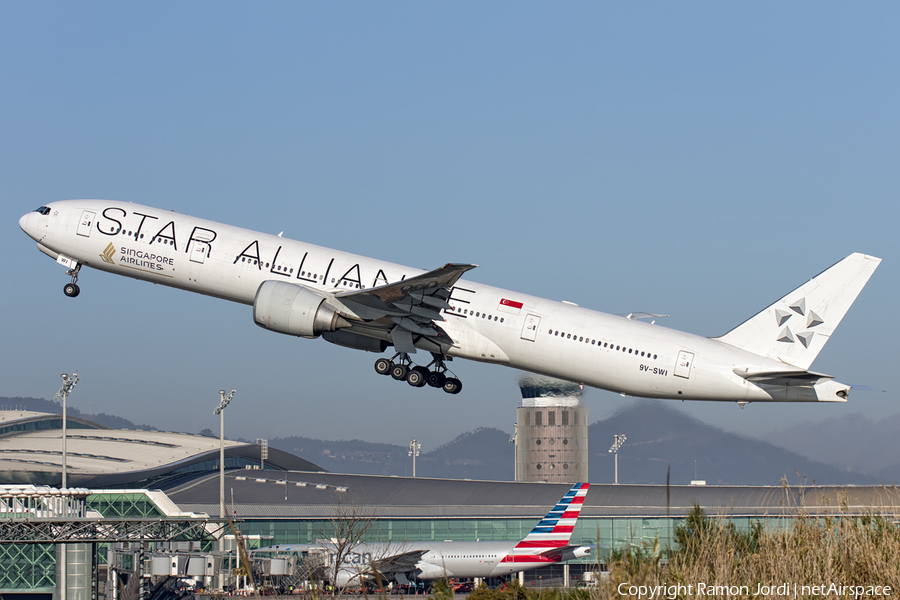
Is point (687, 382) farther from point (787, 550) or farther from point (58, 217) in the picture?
point (58, 217)

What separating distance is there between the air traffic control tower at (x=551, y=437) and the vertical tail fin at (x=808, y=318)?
139672mm

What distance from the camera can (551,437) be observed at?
185 metres

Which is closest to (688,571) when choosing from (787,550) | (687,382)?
(787,550)

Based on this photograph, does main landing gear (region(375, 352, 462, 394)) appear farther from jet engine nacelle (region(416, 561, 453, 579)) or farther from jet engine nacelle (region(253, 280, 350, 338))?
jet engine nacelle (region(416, 561, 453, 579))

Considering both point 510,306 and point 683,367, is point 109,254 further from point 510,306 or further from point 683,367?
point 683,367

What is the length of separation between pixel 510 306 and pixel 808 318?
41.4 ft

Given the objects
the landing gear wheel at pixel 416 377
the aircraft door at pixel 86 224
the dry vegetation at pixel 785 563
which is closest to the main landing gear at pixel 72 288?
the aircraft door at pixel 86 224

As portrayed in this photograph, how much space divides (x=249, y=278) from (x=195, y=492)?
5360 cm

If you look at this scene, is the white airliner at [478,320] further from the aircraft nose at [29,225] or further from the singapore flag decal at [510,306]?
the aircraft nose at [29,225]

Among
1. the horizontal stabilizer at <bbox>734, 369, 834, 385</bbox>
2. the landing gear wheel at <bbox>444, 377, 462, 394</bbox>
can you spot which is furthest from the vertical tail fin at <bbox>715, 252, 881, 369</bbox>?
the landing gear wheel at <bbox>444, 377, 462, 394</bbox>

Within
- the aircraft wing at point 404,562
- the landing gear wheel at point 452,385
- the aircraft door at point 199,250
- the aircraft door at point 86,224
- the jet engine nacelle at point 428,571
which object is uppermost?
the aircraft door at point 86,224

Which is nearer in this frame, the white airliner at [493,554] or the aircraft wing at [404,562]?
the aircraft wing at [404,562]

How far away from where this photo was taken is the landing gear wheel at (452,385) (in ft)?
146

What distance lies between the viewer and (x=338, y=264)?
42.7m
